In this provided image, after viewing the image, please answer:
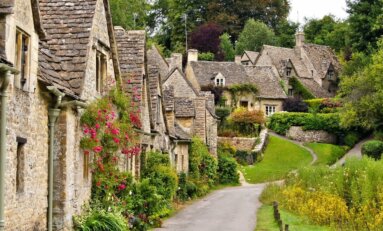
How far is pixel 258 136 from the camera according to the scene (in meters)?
72.6

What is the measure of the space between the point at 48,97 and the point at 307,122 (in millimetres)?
59314

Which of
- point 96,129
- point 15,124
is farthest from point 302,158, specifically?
point 15,124

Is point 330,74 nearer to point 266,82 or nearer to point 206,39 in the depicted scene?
point 266,82

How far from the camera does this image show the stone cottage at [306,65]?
92.6 m

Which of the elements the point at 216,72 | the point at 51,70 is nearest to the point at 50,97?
the point at 51,70

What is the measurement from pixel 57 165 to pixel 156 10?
101m

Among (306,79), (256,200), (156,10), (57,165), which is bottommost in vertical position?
(256,200)

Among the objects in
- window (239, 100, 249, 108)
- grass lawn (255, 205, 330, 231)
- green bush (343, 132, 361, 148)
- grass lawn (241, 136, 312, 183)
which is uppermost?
window (239, 100, 249, 108)

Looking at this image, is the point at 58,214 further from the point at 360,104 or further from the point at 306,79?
the point at 306,79

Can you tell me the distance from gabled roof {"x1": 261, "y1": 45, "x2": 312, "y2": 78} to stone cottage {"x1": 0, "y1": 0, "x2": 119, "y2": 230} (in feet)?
232

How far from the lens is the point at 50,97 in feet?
59.3

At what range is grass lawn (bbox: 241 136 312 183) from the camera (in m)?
60.0

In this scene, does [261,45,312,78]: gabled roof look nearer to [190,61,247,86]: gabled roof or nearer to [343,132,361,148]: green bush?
[190,61,247,86]: gabled roof

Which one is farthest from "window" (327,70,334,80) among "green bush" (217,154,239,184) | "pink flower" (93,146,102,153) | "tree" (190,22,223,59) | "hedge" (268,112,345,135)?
"pink flower" (93,146,102,153)
